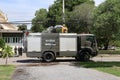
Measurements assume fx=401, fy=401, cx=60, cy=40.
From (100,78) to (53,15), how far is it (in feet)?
206

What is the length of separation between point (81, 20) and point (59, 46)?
2590 cm

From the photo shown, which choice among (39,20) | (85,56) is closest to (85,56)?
(85,56)

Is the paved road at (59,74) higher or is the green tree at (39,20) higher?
the green tree at (39,20)

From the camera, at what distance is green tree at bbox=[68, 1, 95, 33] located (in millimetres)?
68062

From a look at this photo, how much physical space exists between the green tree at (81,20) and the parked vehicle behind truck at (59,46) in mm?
22717

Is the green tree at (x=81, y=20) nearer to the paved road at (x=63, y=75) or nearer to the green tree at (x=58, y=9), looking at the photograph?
the green tree at (x=58, y=9)

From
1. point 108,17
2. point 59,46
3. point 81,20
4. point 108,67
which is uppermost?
point 81,20

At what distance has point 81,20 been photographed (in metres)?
68.6

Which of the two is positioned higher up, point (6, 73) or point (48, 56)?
point (48, 56)

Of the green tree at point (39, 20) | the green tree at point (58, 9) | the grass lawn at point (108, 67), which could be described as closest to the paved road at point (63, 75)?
the grass lawn at point (108, 67)

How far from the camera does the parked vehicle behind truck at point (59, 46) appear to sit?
4275cm

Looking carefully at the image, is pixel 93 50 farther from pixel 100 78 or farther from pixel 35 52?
pixel 100 78

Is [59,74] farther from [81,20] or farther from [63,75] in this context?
[81,20]

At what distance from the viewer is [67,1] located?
3243 inches
